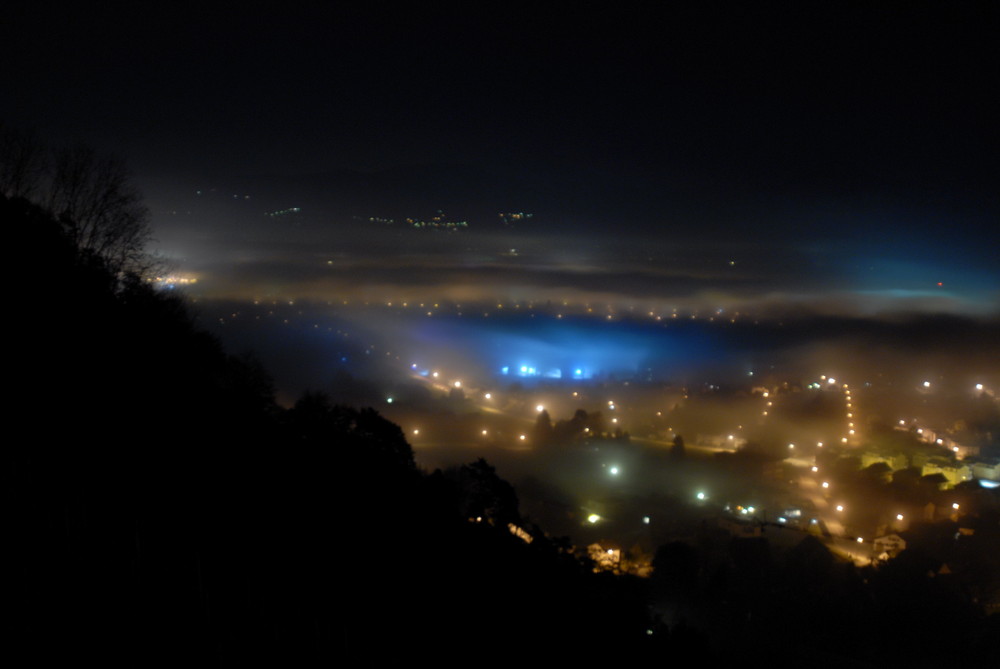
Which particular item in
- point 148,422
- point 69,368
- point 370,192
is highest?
point 370,192

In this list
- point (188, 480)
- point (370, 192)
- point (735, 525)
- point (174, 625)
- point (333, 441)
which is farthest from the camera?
point (370, 192)

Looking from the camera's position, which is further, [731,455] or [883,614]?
[731,455]

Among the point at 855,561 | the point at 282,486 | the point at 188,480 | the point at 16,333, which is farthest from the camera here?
the point at 855,561

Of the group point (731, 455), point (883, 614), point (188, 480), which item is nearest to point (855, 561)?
point (883, 614)

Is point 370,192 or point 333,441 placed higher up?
point 370,192

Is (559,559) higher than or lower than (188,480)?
lower

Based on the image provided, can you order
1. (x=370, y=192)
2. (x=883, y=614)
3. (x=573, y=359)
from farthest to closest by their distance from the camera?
1. (x=370, y=192)
2. (x=573, y=359)
3. (x=883, y=614)

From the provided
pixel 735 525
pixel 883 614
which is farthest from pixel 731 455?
pixel 883 614

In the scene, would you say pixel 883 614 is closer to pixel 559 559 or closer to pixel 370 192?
pixel 559 559

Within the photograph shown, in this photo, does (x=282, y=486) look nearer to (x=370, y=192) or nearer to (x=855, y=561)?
(x=855, y=561)
